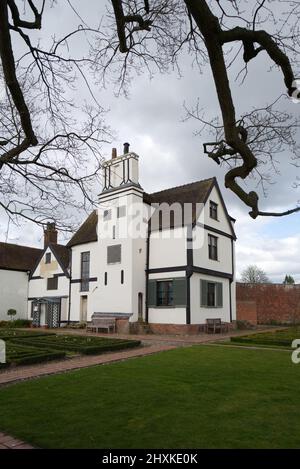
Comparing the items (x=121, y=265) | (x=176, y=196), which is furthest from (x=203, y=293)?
(x=176, y=196)

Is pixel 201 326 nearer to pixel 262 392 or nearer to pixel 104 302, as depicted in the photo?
pixel 104 302

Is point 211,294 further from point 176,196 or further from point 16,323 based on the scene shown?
point 16,323

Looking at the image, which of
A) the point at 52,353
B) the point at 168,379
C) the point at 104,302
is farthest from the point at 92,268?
the point at 168,379

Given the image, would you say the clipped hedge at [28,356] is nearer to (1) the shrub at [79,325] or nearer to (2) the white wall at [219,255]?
(2) the white wall at [219,255]

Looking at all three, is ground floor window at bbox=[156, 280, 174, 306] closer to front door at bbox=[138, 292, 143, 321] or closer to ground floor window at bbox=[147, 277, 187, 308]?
ground floor window at bbox=[147, 277, 187, 308]

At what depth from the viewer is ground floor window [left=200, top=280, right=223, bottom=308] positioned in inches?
952

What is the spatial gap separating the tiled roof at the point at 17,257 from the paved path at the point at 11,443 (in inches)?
1213

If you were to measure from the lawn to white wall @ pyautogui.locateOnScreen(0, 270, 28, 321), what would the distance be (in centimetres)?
2547

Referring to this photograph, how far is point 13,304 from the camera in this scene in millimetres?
34062

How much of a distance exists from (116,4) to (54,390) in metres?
6.71

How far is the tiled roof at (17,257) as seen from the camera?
35016 mm

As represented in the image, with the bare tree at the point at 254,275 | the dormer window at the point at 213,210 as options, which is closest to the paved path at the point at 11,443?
the dormer window at the point at 213,210

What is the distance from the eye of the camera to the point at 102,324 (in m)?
24.4

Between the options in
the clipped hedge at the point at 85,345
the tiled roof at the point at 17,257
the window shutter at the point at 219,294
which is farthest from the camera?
the tiled roof at the point at 17,257
